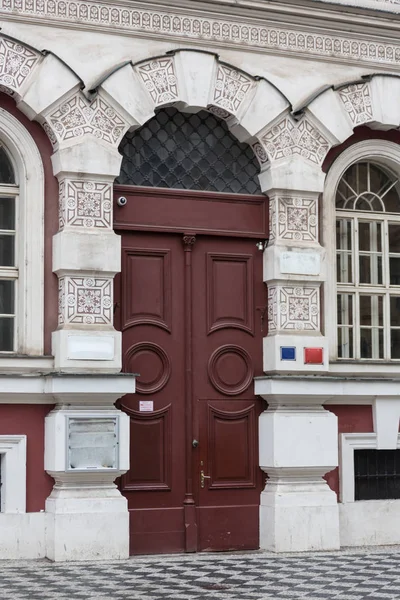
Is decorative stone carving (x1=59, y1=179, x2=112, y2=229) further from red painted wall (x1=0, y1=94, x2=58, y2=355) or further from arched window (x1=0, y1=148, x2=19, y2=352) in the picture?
arched window (x1=0, y1=148, x2=19, y2=352)

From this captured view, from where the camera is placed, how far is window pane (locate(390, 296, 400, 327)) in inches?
568

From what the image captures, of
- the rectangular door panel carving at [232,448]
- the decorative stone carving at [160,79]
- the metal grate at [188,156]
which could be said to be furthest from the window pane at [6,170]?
the rectangular door panel carving at [232,448]

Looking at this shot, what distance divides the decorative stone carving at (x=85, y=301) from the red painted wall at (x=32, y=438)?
3.22ft

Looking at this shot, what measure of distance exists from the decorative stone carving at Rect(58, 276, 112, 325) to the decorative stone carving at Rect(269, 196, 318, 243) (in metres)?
2.10

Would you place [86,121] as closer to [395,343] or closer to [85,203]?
[85,203]

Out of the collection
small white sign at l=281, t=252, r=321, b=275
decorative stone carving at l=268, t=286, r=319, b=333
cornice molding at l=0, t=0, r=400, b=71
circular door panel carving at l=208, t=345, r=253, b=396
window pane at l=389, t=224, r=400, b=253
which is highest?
cornice molding at l=0, t=0, r=400, b=71

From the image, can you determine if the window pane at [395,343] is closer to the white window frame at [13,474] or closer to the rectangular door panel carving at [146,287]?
the rectangular door panel carving at [146,287]

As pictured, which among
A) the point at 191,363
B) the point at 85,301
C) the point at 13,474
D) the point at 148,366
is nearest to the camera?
the point at 13,474

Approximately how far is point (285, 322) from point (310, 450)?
1.44 meters

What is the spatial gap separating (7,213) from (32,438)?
2383 mm

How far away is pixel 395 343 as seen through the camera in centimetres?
1443

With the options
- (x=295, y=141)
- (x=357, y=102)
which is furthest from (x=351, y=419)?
(x=357, y=102)

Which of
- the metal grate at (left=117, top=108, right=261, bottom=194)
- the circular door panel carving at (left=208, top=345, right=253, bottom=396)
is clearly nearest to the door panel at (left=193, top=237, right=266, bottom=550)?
the circular door panel carving at (left=208, top=345, right=253, bottom=396)

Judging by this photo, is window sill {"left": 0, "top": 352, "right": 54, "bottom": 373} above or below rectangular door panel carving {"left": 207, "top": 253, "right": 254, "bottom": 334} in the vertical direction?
below
